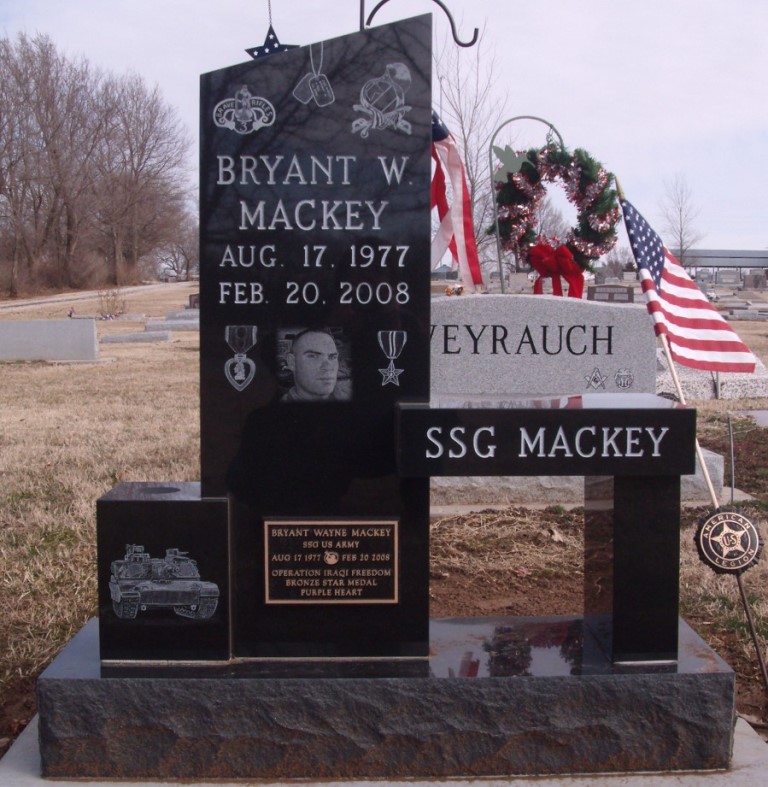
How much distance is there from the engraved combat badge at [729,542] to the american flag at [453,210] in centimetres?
297

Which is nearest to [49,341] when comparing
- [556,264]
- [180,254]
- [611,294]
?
[556,264]

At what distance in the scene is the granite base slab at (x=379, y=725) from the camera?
3020mm

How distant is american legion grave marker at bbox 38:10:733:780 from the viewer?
9.94 ft

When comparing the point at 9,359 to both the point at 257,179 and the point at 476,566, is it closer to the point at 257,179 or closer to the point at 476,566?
the point at 476,566

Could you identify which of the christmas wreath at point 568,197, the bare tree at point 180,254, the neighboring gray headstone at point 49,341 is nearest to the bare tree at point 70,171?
the bare tree at point 180,254

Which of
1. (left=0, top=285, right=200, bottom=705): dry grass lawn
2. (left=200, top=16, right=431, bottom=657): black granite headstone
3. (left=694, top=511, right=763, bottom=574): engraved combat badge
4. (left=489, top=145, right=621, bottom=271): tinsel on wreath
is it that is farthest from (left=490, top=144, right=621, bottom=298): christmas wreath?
(left=200, top=16, right=431, bottom=657): black granite headstone

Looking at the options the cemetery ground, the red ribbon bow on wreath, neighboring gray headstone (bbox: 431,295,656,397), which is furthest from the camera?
the red ribbon bow on wreath

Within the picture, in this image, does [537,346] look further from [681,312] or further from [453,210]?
[681,312]

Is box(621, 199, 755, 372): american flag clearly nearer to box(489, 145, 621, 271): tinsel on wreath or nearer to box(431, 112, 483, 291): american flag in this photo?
box(431, 112, 483, 291): american flag

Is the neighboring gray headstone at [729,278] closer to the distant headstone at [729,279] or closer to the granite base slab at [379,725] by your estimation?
the distant headstone at [729,279]

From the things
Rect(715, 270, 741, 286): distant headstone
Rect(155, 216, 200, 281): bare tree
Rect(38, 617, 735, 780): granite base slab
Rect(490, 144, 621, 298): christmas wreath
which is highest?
Rect(155, 216, 200, 281): bare tree

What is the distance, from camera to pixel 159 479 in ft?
22.5

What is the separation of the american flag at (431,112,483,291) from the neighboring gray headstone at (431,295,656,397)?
29 cm

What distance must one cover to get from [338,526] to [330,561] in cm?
12
